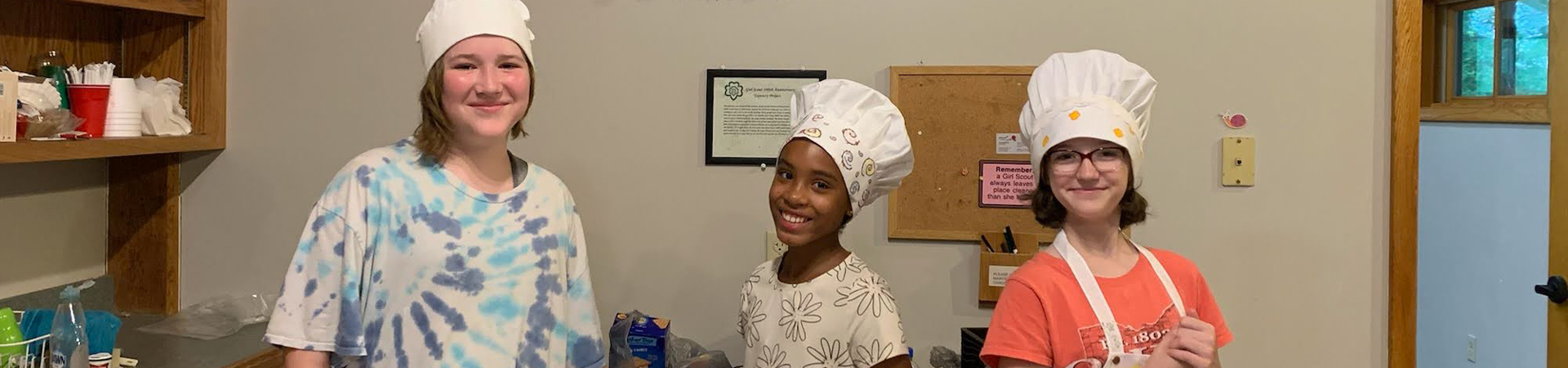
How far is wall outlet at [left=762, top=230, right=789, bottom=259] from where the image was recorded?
86.6 inches

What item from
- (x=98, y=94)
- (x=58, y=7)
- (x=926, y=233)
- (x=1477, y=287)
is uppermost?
(x=58, y=7)

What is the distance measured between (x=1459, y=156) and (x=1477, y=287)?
0.50 metres

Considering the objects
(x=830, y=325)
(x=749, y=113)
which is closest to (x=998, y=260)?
(x=749, y=113)

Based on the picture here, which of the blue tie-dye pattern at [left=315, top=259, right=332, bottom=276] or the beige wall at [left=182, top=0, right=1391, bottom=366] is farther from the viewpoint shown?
the beige wall at [left=182, top=0, right=1391, bottom=366]

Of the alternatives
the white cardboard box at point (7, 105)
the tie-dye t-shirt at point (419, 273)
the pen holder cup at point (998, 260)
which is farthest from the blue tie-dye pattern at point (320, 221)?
the pen holder cup at point (998, 260)

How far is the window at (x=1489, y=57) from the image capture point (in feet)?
11.7

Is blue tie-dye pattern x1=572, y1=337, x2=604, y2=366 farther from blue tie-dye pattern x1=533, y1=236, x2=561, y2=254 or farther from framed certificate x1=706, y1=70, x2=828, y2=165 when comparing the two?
framed certificate x1=706, y1=70, x2=828, y2=165

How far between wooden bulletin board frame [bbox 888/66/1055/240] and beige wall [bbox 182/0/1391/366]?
36mm

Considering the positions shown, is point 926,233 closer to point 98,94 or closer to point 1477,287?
point 98,94

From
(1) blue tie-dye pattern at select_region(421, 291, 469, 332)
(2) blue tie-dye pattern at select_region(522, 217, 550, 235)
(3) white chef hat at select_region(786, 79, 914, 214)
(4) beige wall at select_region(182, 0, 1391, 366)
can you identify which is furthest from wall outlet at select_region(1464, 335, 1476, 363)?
(1) blue tie-dye pattern at select_region(421, 291, 469, 332)

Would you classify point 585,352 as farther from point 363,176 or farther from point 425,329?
point 363,176

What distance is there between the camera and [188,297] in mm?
2434

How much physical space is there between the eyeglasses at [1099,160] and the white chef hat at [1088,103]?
0.05ft

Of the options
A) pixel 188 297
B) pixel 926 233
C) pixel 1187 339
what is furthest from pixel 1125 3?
pixel 188 297
